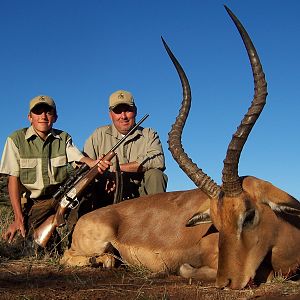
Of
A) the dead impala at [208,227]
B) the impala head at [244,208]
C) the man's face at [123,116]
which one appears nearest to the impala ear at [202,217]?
the dead impala at [208,227]

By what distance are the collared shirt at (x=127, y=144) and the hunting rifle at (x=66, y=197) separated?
888mm

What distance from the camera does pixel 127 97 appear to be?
27.9 ft

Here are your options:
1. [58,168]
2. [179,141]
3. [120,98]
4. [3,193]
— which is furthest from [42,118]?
[3,193]

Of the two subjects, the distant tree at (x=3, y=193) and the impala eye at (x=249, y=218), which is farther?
the distant tree at (x=3, y=193)

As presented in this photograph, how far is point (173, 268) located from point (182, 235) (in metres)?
0.39

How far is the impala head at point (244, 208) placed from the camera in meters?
4.56

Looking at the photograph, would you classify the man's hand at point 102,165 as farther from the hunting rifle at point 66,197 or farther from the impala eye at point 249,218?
the impala eye at point 249,218

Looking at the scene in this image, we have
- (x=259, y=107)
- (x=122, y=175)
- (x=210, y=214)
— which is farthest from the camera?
(x=122, y=175)

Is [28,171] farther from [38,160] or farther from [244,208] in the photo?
[244,208]

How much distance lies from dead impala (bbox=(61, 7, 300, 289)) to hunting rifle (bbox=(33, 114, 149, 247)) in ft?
1.64

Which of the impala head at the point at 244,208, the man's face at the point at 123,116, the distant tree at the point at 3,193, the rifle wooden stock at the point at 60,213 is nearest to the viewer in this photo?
the impala head at the point at 244,208

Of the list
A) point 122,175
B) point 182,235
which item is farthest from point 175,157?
point 122,175

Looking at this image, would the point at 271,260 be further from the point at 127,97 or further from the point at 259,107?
the point at 127,97

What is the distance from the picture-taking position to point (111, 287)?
466 centimetres
